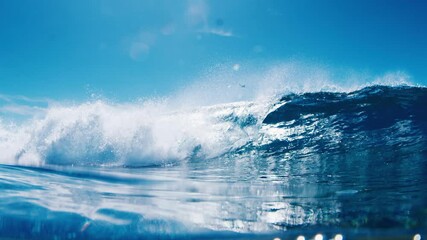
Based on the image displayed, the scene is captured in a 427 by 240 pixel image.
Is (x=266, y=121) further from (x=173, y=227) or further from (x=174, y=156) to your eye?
(x=173, y=227)

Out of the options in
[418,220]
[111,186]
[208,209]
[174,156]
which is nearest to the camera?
[418,220]

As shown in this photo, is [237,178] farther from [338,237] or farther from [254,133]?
[254,133]

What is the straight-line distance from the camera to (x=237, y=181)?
10953 millimetres

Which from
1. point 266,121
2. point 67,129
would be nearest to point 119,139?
point 67,129

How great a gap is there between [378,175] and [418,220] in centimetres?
352

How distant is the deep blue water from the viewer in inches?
241

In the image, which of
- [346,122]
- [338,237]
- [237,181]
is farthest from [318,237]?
[346,122]

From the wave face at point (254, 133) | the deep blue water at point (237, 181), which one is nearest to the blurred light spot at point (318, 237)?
the deep blue water at point (237, 181)

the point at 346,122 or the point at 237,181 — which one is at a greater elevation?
the point at 346,122

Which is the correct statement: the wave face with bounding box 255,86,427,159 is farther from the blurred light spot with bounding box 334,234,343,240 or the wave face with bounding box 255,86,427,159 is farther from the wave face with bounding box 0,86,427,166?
the blurred light spot with bounding box 334,234,343,240

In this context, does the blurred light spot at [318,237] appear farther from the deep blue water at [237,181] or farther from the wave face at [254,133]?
the wave face at [254,133]

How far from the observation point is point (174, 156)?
20938mm

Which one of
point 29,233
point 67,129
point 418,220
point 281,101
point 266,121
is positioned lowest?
point 29,233

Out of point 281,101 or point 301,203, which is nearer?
point 301,203
